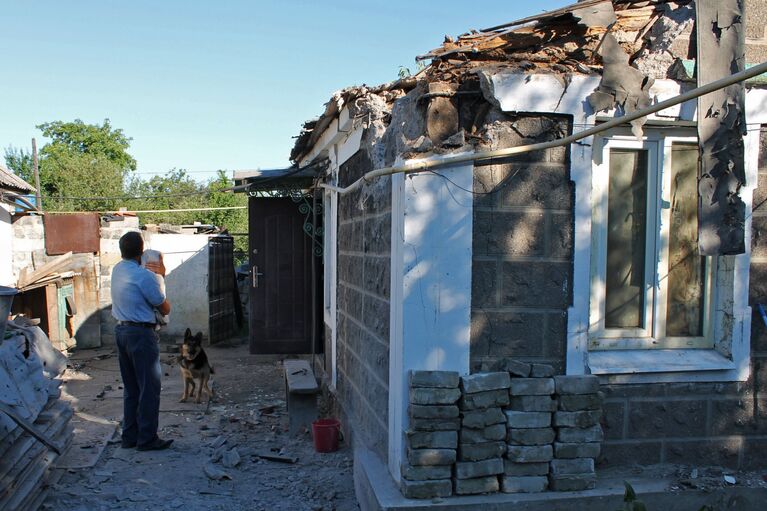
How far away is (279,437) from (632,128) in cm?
443

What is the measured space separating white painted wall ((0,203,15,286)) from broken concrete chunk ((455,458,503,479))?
9798 millimetres

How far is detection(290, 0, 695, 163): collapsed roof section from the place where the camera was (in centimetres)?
348

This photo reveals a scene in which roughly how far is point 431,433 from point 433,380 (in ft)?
0.95

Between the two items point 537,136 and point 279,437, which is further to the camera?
point 279,437

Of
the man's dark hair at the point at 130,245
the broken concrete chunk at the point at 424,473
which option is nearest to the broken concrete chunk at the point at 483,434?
the broken concrete chunk at the point at 424,473

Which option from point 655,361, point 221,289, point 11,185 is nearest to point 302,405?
point 655,361

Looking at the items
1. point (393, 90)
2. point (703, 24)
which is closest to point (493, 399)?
point (393, 90)

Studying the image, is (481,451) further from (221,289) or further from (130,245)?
(221,289)

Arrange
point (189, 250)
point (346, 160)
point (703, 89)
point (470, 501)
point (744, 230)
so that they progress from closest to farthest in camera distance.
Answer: point (703, 89) < point (470, 501) < point (744, 230) < point (346, 160) < point (189, 250)

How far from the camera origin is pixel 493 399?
342 centimetres

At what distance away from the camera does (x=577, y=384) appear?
3498 mm

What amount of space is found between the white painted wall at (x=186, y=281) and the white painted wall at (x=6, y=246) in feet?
7.42

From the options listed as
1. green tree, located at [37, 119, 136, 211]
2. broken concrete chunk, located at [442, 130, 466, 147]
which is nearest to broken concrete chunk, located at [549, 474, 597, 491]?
broken concrete chunk, located at [442, 130, 466, 147]

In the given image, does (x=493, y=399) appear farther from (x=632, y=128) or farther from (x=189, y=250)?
(x=189, y=250)
